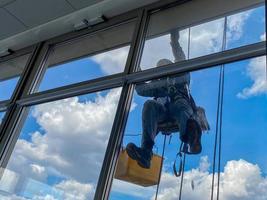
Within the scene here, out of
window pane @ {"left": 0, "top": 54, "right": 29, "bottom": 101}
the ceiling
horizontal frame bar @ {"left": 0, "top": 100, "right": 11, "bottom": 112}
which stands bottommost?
horizontal frame bar @ {"left": 0, "top": 100, "right": 11, "bottom": 112}

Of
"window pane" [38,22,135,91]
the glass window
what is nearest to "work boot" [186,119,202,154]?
the glass window

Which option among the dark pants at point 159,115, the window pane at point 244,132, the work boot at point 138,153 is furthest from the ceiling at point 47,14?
the work boot at point 138,153

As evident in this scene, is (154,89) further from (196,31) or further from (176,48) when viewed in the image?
(196,31)

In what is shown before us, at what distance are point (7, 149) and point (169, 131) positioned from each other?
156 centimetres

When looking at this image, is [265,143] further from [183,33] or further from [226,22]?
[183,33]

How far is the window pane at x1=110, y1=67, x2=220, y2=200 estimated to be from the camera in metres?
1.64

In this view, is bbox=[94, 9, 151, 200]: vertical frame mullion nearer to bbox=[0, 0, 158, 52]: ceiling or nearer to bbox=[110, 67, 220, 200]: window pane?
bbox=[110, 67, 220, 200]: window pane

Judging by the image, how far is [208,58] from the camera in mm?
1954

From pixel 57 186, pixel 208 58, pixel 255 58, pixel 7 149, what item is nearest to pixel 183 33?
pixel 208 58

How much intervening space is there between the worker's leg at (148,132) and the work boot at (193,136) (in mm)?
224

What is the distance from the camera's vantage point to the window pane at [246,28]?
6.29 feet

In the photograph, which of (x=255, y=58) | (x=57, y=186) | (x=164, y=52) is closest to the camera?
(x=255, y=58)

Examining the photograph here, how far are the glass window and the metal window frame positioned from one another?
0.08 meters

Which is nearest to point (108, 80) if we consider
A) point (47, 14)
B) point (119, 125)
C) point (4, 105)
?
point (119, 125)
